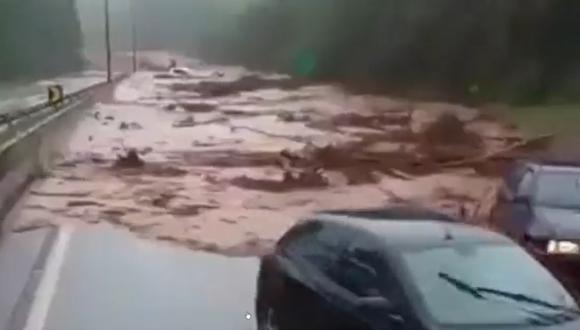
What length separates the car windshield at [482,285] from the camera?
684 cm

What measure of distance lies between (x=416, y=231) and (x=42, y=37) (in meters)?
17.4

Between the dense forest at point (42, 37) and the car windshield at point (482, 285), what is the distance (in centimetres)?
1575

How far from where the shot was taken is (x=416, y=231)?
768 centimetres

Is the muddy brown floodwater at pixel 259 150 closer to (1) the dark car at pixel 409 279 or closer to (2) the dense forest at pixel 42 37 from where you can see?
(2) the dense forest at pixel 42 37

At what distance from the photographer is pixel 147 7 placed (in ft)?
70.2

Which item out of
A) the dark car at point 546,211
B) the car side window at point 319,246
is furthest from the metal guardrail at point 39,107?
Result: the car side window at point 319,246

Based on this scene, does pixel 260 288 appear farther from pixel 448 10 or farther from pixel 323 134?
pixel 448 10

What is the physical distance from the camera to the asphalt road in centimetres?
1043

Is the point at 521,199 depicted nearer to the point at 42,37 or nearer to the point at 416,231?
the point at 416,231

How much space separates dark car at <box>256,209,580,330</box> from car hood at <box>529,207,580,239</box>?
246cm

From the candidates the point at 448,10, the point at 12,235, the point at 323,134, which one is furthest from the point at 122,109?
the point at 12,235

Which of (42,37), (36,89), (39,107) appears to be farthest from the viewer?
(42,37)

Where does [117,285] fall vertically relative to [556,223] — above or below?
below

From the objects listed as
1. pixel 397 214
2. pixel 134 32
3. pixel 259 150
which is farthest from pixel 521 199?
pixel 134 32
